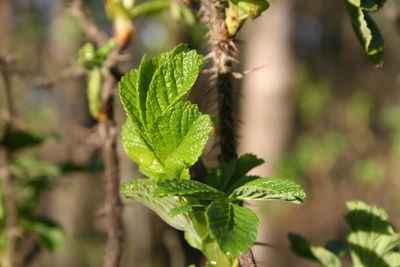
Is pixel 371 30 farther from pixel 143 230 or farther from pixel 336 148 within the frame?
pixel 336 148

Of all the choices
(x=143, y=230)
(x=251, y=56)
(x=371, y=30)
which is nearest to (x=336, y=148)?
(x=251, y=56)

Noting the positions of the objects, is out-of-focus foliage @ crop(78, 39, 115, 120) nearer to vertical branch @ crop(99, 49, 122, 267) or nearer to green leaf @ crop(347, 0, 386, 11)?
vertical branch @ crop(99, 49, 122, 267)

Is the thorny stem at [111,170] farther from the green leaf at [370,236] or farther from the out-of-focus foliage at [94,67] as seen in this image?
the green leaf at [370,236]

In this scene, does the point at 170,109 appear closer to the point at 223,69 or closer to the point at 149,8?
the point at 223,69

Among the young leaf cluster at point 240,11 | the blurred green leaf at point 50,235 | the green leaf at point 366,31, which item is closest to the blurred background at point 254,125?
the blurred green leaf at point 50,235

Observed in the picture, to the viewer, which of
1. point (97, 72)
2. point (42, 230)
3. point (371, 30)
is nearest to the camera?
point (371, 30)

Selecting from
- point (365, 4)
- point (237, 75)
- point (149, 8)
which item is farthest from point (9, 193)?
point (365, 4)
